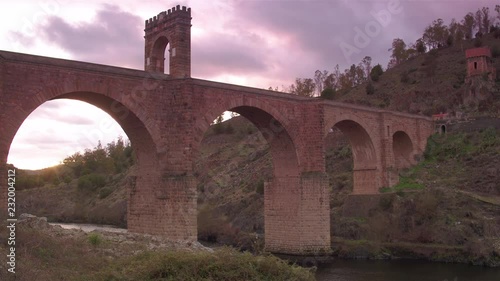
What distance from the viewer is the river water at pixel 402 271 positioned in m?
18.9

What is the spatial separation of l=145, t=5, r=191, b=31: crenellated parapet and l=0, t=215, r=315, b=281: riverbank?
9444 millimetres

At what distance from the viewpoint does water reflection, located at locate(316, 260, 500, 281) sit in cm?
1892

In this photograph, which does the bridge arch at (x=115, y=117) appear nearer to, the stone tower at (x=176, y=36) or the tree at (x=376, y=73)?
the stone tower at (x=176, y=36)

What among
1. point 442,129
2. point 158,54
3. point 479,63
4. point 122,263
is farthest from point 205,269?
point 479,63

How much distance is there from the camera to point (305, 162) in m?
23.6

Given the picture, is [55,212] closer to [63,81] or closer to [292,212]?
[292,212]

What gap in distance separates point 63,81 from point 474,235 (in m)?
19.3

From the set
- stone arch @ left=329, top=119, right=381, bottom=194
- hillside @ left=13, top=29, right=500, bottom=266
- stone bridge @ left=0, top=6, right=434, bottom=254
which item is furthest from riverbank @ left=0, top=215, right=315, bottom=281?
stone arch @ left=329, top=119, right=381, bottom=194

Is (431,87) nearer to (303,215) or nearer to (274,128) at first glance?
→ (274,128)

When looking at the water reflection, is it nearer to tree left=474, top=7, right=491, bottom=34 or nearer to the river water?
the river water

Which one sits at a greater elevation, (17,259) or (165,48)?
(165,48)

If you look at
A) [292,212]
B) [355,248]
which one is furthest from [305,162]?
[355,248]

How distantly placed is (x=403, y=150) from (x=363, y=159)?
5.89 metres

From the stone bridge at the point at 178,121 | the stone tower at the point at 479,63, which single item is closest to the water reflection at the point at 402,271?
the stone bridge at the point at 178,121
